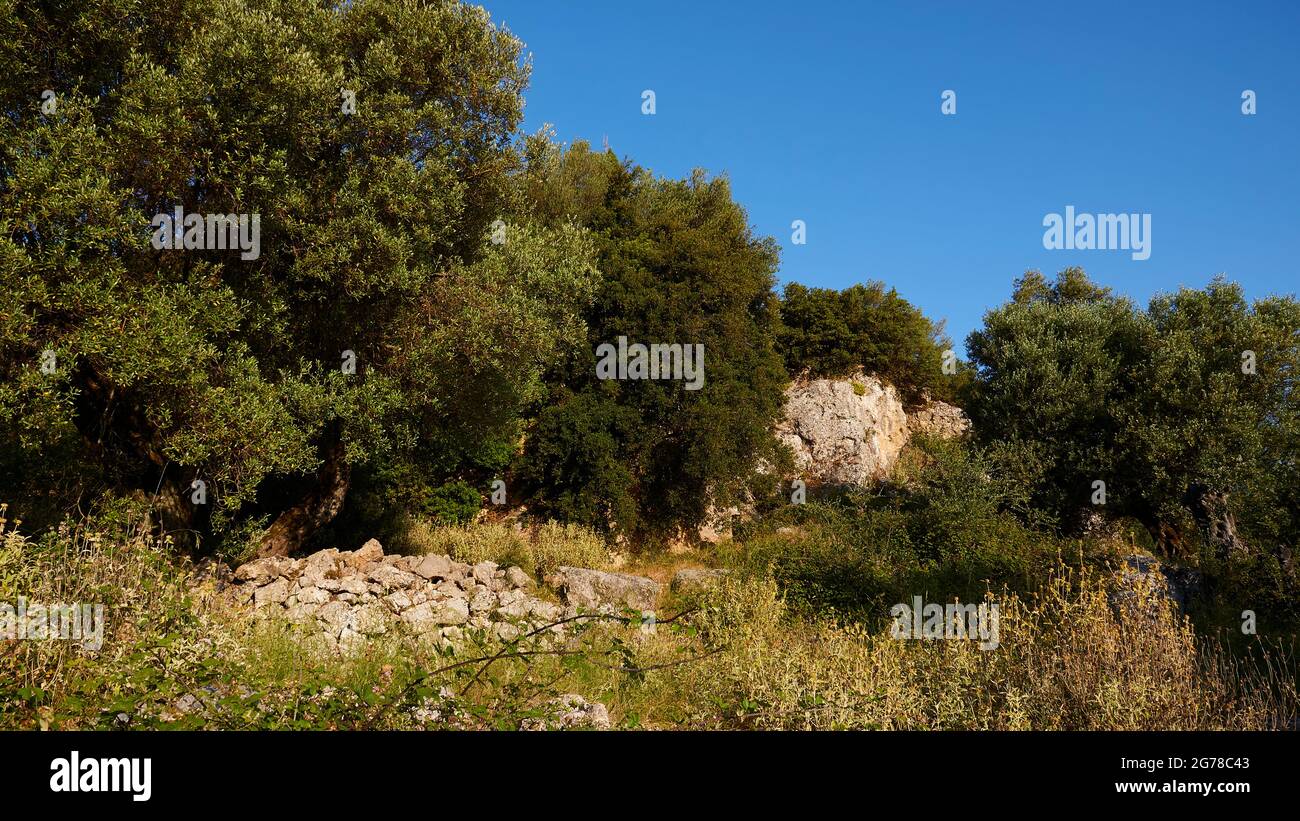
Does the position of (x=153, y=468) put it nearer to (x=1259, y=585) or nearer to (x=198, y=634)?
(x=198, y=634)

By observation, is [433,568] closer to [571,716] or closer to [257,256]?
[257,256]

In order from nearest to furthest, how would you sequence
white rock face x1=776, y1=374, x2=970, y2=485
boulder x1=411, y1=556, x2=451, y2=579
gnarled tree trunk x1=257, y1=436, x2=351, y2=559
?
1. boulder x1=411, y1=556, x2=451, y2=579
2. gnarled tree trunk x1=257, y1=436, x2=351, y2=559
3. white rock face x1=776, y1=374, x2=970, y2=485

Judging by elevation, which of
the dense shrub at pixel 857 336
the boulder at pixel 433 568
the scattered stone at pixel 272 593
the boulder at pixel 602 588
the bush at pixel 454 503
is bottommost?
the boulder at pixel 602 588

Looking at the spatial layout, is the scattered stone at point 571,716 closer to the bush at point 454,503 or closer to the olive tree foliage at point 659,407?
the olive tree foliage at point 659,407

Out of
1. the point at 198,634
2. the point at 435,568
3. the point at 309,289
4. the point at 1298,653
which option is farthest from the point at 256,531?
the point at 1298,653

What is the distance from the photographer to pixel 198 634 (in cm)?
675

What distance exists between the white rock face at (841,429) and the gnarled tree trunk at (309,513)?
16.2m

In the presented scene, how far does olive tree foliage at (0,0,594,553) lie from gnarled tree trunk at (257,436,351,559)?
0.17 feet

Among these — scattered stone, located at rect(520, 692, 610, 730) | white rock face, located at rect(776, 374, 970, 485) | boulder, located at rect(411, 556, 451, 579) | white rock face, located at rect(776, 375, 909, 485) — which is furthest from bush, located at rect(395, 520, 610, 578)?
white rock face, located at rect(776, 374, 970, 485)

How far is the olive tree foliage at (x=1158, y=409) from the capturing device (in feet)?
57.7

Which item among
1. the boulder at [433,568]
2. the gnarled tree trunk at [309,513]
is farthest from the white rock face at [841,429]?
the gnarled tree trunk at [309,513]

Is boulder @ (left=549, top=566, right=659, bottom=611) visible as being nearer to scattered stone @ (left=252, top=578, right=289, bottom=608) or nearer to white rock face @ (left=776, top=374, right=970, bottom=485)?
scattered stone @ (left=252, top=578, right=289, bottom=608)

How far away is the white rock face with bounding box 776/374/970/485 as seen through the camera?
2695cm

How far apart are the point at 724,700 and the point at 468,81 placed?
11.1 meters
